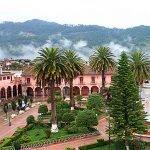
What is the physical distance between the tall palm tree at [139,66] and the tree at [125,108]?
756 inches

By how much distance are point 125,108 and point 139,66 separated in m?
21.9

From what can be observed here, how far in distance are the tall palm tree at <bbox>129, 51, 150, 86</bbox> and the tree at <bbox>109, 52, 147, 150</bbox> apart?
19195 mm

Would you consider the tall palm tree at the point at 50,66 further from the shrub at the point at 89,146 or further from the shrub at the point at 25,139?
the shrub at the point at 89,146

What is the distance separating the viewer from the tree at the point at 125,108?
149 ft

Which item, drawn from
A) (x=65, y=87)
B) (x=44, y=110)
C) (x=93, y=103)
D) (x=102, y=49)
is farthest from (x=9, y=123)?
(x=65, y=87)

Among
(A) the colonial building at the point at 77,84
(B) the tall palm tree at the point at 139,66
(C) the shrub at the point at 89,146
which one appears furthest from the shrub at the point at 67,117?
(A) the colonial building at the point at 77,84

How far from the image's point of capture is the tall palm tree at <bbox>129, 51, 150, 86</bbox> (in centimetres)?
6650

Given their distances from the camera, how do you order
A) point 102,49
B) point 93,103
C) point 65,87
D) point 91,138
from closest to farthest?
1. point 91,138
2. point 93,103
3. point 102,49
4. point 65,87

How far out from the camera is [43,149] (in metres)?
49.6

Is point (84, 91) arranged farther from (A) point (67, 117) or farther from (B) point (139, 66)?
(A) point (67, 117)

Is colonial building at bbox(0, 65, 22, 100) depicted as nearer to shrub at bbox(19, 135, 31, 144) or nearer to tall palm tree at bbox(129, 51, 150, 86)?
tall palm tree at bbox(129, 51, 150, 86)

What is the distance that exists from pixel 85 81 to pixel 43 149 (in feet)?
158

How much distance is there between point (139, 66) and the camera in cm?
6681

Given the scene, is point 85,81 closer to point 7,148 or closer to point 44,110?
point 44,110
